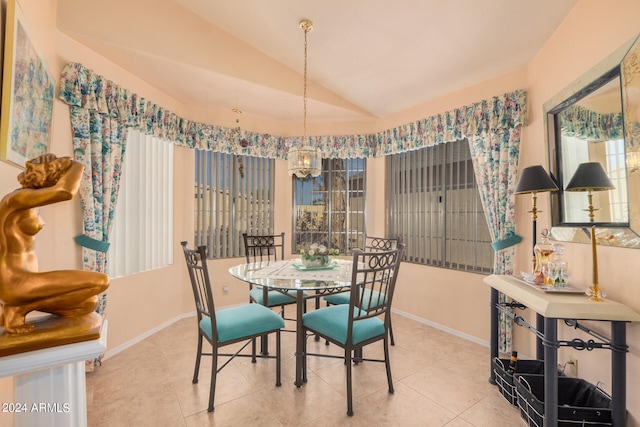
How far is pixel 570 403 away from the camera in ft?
5.90

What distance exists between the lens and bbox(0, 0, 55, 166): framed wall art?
1202 mm

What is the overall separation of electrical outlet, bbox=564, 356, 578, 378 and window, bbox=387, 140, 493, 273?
3.44ft

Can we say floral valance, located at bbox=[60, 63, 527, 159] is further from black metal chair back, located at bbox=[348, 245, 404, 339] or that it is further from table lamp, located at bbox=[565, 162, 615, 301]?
black metal chair back, located at bbox=[348, 245, 404, 339]

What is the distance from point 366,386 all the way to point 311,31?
9.87 ft

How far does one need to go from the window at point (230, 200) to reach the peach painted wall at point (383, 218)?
0.14 metres

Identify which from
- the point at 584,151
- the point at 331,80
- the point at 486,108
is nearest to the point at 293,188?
the point at 331,80

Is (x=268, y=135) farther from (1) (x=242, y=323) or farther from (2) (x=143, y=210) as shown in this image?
(1) (x=242, y=323)

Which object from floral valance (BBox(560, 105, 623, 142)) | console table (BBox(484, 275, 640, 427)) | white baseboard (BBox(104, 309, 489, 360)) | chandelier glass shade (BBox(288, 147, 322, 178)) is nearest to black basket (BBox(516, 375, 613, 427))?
console table (BBox(484, 275, 640, 427))

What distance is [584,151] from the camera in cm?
186

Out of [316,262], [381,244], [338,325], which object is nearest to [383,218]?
[381,244]

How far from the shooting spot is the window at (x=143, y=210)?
9.30ft

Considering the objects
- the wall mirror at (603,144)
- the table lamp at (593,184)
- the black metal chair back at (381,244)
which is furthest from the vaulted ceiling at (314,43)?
the black metal chair back at (381,244)

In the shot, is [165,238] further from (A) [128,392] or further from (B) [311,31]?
(B) [311,31]

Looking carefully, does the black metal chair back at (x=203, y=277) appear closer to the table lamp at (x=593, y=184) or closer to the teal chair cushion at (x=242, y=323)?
the teal chair cushion at (x=242, y=323)
